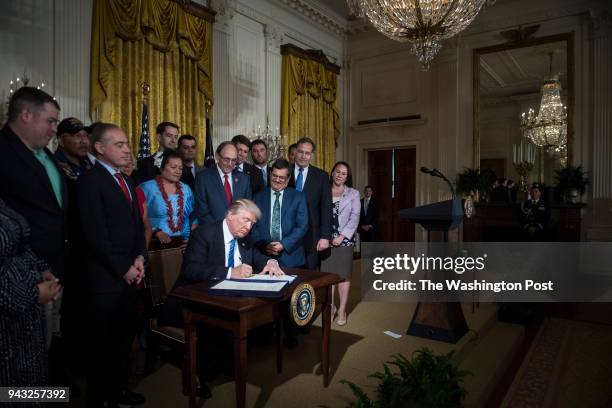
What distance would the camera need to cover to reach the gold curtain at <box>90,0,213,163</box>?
466 cm

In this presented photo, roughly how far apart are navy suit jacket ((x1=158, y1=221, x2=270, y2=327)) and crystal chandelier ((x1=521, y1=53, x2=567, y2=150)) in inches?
265

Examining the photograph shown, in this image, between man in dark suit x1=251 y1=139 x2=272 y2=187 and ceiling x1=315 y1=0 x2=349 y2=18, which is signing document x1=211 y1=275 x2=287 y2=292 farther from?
ceiling x1=315 y1=0 x2=349 y2=18

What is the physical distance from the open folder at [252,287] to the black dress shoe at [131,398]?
95 centimetres

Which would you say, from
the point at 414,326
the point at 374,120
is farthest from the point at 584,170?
the point at 414,326

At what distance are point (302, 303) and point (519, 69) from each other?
23.6ft

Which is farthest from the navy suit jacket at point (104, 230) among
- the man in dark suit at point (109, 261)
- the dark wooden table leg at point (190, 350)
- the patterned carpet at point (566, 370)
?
the patterned carpet at point (566, 370)

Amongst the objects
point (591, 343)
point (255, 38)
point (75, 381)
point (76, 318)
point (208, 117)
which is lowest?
point (591, 343)

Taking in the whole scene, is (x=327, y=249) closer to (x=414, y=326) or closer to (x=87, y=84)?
(x=414, y=326)

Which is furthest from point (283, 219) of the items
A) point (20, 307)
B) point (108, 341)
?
point (20, 307)

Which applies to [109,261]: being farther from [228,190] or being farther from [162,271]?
[228,190]

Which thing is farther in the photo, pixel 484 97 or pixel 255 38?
pixel 484 97

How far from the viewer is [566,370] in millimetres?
3072

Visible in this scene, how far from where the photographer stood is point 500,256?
7.08m

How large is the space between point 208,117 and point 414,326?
4020 millimetres
